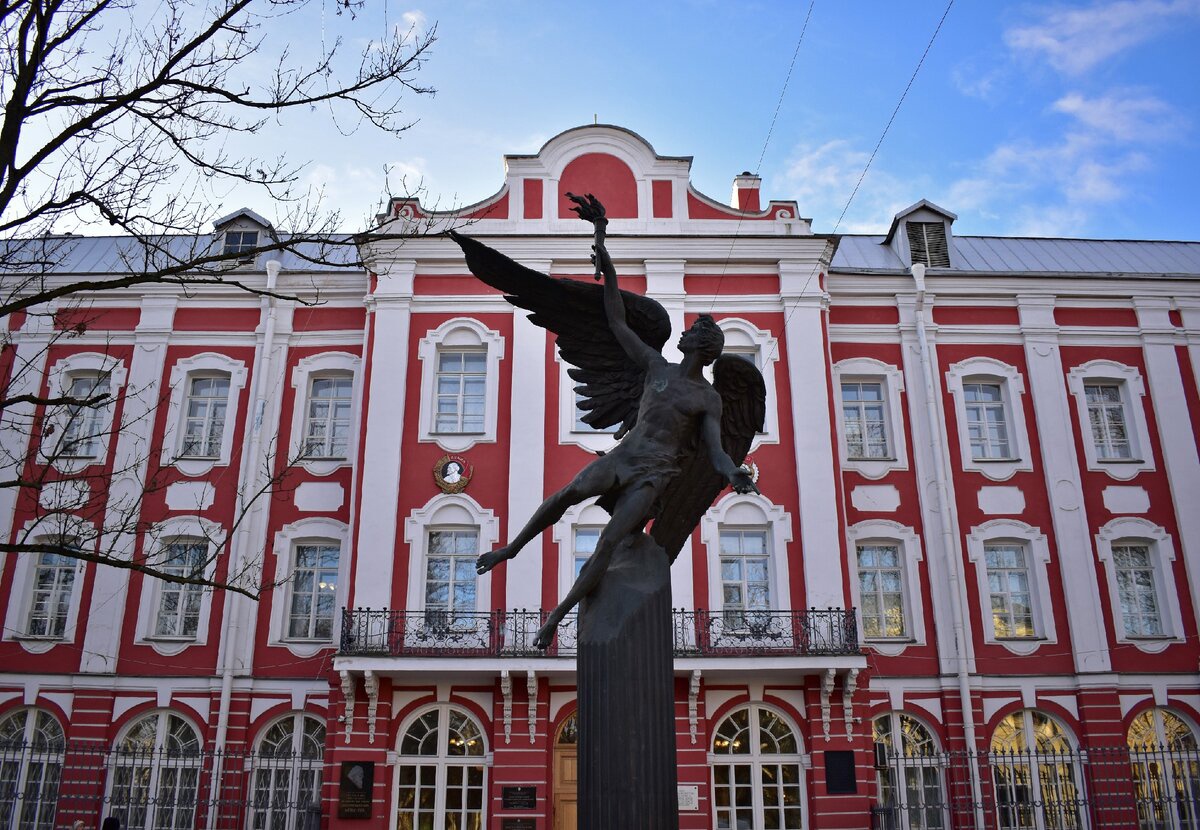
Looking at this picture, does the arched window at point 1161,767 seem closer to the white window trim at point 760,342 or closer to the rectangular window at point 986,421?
the rectangular window at point 986,421

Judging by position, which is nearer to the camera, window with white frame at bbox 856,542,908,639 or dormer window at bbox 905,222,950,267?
window with white frame at bbox 856,542,908,639

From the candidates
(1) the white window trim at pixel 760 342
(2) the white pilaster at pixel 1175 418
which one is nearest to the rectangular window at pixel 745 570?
(1) the white window trim at pixel 760 342

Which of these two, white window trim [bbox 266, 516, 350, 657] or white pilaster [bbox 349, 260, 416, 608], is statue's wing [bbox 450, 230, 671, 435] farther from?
white window trim [bbox 266, 516, 350, 657]

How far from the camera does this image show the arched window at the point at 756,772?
1461 centimetres

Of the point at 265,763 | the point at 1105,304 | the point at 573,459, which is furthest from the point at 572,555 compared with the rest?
the point at 1105,304


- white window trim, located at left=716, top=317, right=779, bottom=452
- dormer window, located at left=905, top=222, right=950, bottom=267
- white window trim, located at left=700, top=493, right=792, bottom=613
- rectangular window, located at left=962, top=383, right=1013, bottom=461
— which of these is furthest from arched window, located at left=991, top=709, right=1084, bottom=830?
dormer window, located at left=905, top=222, right=950, bottom=267

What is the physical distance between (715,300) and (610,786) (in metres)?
13.1

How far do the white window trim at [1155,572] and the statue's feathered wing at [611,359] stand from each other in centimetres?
1314

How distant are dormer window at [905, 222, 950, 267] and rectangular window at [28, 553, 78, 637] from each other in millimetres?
17063

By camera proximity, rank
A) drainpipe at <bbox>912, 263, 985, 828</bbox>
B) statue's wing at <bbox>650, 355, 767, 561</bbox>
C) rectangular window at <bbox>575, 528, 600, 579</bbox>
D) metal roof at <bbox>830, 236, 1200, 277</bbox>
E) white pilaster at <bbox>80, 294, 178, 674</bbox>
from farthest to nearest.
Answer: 1. metal roof at <bbox>830, 236, 1200, 277</bbox>
2. white pilaster at <bbox>80, 294, 178, 674</bbox>
3. rectangular window at <bbox>575, 528, 600, 579</bbox>
4. drainpipe at <bbox>912, 263, 985, 828</bbox>
5. statue's wing at <bbox>650, 355, 767, 561</bbox>

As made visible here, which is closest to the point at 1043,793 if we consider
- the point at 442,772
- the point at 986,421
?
the point at 986,421

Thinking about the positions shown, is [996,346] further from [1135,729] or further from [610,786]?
[610,786]

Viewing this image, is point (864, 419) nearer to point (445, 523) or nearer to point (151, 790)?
point (445, 523)

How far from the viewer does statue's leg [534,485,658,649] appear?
5.38m
